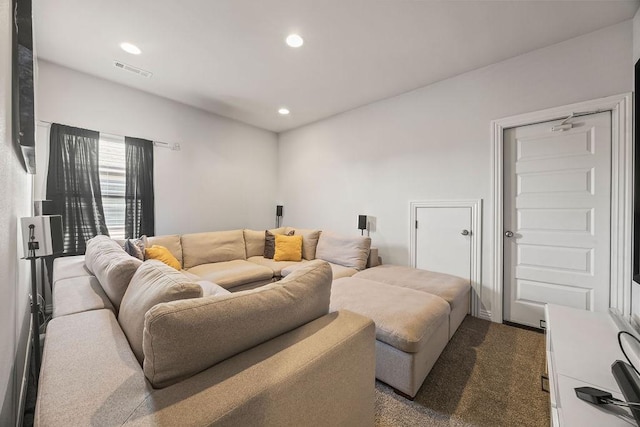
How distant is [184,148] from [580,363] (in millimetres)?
4364

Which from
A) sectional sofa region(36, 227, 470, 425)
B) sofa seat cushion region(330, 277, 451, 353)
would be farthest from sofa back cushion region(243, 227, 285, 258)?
sectional sofa region(36, 227, 470, 425)

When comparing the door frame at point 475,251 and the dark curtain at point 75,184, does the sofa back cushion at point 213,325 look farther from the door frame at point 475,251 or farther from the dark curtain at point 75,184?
the dark curtain at point 75,184

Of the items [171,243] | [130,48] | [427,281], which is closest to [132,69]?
[130,48]

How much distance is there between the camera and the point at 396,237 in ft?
11.0

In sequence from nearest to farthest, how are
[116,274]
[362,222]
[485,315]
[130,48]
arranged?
[116,274], [130,48], [485,315], [362,222]

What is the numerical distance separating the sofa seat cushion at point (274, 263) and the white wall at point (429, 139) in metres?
1.02

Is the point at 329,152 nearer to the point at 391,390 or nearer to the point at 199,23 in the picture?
the point at 199,23

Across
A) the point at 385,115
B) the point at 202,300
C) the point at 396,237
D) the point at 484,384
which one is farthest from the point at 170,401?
the point at 385,115

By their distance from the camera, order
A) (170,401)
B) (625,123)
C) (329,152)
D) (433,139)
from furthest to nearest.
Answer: (329,152) → (433,139) → (625,123) → (170,401)

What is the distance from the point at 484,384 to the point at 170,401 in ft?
6.42

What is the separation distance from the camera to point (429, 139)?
305cm

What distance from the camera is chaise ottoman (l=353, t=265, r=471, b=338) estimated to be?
224 centimetres

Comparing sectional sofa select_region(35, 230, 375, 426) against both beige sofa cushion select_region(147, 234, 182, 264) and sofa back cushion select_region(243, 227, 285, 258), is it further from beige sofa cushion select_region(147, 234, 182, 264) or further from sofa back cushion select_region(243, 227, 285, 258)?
sofa back cushion select_region(243, 227, 285, 258)

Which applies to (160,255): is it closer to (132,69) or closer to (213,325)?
(132,69)
